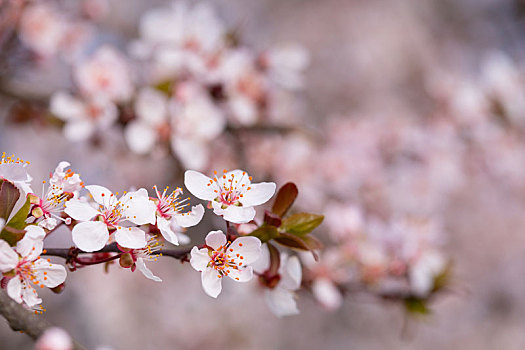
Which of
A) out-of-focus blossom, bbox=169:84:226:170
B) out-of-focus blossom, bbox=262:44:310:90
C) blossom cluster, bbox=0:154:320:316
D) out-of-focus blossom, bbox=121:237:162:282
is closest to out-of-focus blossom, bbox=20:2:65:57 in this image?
out-of-focus blossom, bbox=169:84:226:170

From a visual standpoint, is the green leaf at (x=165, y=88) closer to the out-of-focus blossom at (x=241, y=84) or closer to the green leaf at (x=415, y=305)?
the out-of-focus blossom at (x=241, y=84)

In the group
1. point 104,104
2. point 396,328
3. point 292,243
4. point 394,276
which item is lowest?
point 396,328

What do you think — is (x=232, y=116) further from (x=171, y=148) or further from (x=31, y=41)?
(x=31, y=41)

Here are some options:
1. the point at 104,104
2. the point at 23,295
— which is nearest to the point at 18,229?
the point at 23,295

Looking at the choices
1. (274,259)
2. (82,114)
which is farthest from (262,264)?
(82,114)

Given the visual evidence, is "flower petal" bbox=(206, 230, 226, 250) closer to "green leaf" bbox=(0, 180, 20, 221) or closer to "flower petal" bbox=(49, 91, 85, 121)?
"green leaf" bbox=(0, 180, 20, 221)

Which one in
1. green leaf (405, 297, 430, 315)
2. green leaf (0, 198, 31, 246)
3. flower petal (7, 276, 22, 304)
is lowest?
green leaf (405, 297, 430, 315)
